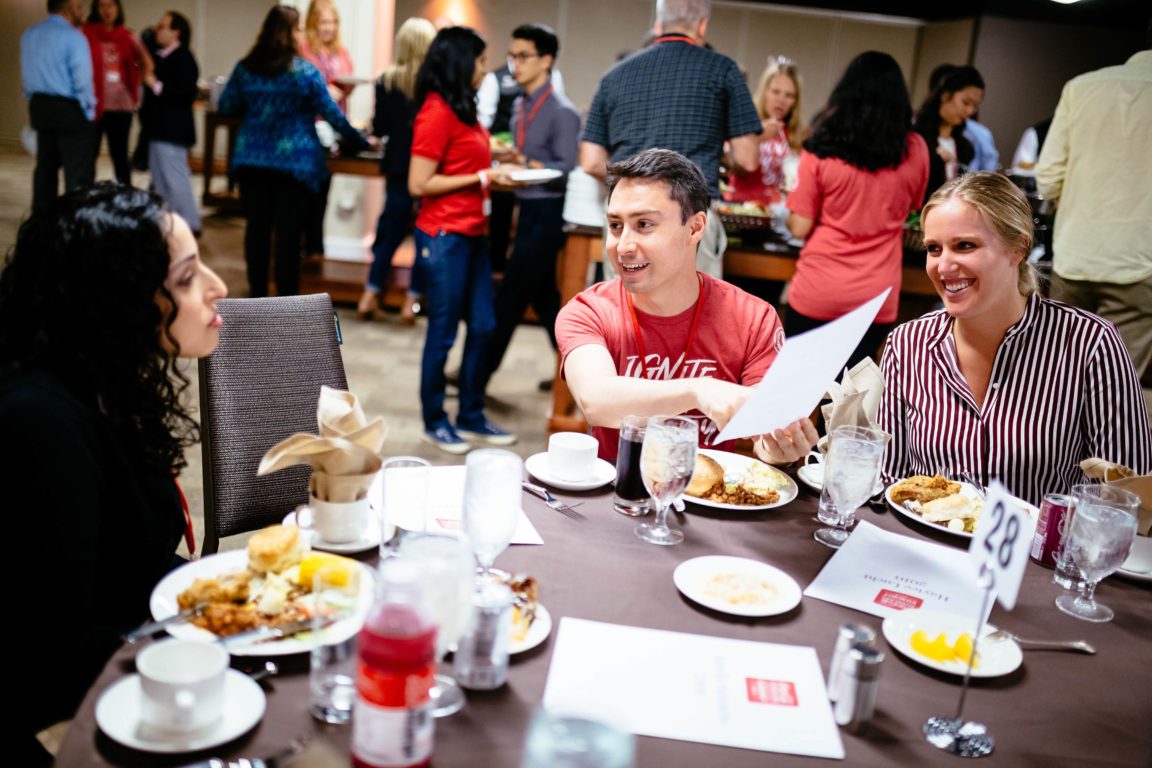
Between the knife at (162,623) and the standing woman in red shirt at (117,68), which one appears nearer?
the knife at (162,623)

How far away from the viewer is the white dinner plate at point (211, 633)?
3.39 feet

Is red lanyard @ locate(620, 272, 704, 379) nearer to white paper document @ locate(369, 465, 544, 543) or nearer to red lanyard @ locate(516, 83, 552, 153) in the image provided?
white paper document @ locate(369, 465, 544, 543)

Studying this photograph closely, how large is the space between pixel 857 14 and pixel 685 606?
1217cm

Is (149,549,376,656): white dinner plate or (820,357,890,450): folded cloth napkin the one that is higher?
(820,357,890,450): folded cloth napkin

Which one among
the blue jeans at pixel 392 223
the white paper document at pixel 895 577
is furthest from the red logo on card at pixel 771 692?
the blue jeans at pixel 392 223

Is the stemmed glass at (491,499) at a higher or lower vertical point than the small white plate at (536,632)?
higher

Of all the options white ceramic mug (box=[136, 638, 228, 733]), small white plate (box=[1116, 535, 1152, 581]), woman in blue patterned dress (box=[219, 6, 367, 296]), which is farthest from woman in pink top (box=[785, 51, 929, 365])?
white ceramic mug (box=[136, 638, 228, 733])

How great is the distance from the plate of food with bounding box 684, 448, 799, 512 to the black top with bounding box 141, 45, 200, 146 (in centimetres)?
622

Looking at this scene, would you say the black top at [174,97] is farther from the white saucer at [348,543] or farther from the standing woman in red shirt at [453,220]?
the white saucer at [348,543]

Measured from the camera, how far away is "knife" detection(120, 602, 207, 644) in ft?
3.41

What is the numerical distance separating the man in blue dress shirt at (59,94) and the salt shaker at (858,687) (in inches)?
238

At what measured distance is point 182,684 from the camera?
0.87 meters

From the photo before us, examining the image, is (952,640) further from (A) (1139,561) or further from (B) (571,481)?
(B) (571,481)

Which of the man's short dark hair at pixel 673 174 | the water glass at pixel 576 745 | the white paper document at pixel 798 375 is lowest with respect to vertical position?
the water glass at pixel 576 745
